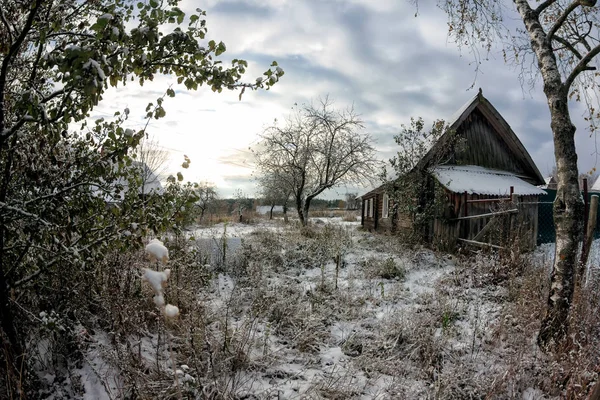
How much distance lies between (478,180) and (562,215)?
335 inches

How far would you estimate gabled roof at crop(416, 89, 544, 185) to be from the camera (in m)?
11.3

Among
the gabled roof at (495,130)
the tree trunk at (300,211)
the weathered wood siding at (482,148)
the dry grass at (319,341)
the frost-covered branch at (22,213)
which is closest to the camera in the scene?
the frost-covered branch at (22,213)

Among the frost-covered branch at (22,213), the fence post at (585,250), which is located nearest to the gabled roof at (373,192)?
the fence post at (585,250)

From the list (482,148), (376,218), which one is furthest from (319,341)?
(376,218)

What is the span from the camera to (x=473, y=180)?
444 inches

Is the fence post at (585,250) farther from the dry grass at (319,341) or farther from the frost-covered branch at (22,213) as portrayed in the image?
the frost-covered branch at (22,213)

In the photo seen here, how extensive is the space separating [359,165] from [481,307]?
1384cm

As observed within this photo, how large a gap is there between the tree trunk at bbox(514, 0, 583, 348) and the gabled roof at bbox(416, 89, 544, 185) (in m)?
7.31

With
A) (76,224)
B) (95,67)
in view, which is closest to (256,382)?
(76,224)

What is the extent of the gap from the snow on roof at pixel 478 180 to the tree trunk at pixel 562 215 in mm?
6577

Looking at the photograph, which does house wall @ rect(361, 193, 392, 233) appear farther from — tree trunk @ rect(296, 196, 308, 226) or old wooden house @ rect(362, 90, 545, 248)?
tree trunk @ rect(296, 196, 308, 226)

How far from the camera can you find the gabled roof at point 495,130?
11258 millimetres

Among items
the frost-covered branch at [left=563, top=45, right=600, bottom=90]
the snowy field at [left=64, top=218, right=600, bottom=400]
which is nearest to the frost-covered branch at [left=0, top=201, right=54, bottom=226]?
the snowy field at [left=64, top=218, right=600, bottom=400]

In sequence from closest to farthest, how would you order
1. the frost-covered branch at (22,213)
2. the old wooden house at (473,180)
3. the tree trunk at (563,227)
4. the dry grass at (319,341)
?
1. the frost-covered branch at (22,213)
2. the dry grass at (319,341)
3. the tree trunk at (563,227)
4. the old wooden house at (473,180)
